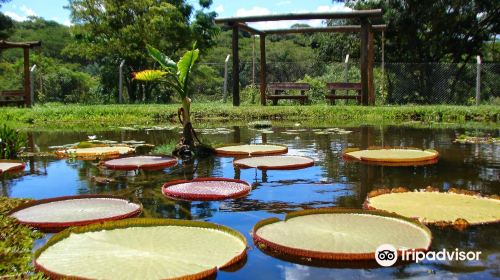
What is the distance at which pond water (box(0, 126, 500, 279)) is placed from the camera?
2789 mm

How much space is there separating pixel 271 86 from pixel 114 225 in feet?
42.3

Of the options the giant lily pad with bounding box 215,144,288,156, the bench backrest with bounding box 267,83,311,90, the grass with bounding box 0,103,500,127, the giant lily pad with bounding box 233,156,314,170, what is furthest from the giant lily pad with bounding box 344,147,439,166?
the bench backrest with bounding box 267,83,311,90

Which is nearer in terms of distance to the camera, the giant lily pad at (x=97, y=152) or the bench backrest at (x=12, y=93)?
the giant lily pad at (x=97, y=152)

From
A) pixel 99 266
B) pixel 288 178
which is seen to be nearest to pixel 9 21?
pixel 288 178

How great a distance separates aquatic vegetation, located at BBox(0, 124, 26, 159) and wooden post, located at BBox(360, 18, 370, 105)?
9.28 meters

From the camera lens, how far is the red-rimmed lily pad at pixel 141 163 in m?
5.60

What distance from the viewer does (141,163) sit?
5.70 m

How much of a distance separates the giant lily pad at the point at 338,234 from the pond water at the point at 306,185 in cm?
9

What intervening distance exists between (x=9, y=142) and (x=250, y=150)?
3100mm

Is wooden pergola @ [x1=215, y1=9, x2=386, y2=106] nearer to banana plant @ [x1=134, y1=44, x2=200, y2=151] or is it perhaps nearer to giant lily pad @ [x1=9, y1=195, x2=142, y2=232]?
banana plant @ [x1=134, y1=44, x2=200, y2=151]

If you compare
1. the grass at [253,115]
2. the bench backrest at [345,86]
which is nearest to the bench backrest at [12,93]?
the grass at [253,115]

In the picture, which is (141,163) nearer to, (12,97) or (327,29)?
(327,29)

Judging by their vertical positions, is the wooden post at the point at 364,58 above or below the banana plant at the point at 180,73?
above

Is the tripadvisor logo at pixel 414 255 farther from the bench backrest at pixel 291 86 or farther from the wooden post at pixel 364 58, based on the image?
the bench backrest at pixel 291 86
